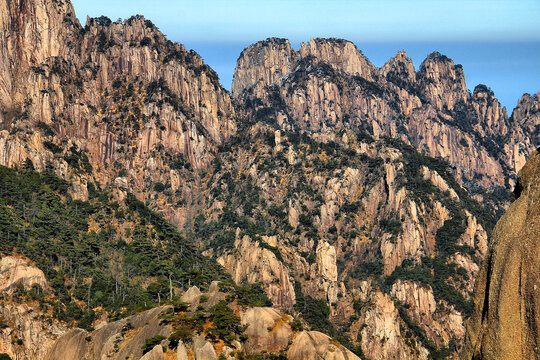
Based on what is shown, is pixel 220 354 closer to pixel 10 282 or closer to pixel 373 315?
pixel 10 282

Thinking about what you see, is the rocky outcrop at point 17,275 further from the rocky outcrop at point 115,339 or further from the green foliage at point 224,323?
the green foliage at point 224,323

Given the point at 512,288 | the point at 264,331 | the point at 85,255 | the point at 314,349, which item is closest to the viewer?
the point at 512,288

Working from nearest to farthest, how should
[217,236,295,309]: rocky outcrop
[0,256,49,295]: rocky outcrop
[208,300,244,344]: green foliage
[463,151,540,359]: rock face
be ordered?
[463,151,540,359]: rock face → [208,300,244,344]: green foliage → [0,256,49,295]: rocky outcrop → [217,236,295,309]: rocky outcrop

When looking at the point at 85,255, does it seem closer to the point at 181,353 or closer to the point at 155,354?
the point at 155,354

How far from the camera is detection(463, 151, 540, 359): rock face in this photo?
2611cm

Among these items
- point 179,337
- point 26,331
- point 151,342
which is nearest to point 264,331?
point 179,337

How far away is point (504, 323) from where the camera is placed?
88.8ft

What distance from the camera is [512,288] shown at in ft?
88.5

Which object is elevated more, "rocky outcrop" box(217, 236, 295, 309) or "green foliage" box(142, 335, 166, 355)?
"rocky outcrop" box(217, 236, 295, 309)

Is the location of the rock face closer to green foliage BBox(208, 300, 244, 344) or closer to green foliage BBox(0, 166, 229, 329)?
green foliage BBox(208, 300, 244, 344)

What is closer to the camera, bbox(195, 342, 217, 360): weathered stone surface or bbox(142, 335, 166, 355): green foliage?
bbox(195, 342, 217, 360): weathered stone surface

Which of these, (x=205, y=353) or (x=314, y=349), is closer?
(x=205, y=353)

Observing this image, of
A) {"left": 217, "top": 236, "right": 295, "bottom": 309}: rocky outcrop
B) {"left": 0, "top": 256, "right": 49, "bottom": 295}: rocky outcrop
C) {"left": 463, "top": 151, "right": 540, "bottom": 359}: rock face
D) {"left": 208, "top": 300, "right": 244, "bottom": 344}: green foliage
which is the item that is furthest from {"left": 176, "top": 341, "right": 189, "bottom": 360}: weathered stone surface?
{"left": 217, "top": 236, "right": 295, "bottom": 309}: rocky outcrop

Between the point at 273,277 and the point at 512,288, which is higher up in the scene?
the point at 512,288
